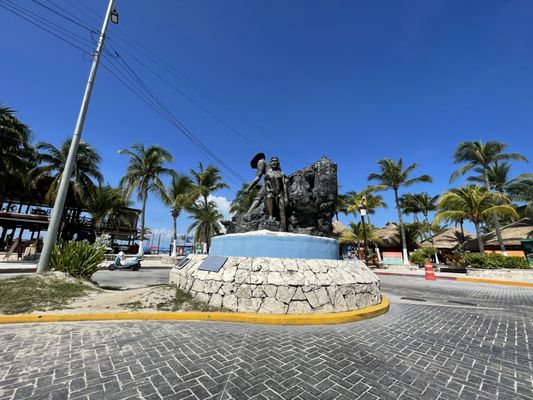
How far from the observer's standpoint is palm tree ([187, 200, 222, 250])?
30266mm

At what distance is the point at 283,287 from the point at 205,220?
Answer: 26260mm

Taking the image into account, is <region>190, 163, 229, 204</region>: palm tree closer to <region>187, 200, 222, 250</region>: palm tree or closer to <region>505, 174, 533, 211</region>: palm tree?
<region>187, 200, 222, 250</region>: palm tree

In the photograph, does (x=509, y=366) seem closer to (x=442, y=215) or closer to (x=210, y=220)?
(x=442, y=215)

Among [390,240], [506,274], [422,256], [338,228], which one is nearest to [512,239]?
[422,256]

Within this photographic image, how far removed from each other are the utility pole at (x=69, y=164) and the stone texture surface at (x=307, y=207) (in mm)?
6011

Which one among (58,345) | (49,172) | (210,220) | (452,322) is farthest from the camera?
(210,220)

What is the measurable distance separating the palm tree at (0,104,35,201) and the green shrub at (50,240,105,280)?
16529mm

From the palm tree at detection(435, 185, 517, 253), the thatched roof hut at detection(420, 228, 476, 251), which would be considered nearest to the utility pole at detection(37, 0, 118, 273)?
the palm tree at detection(435, 185, 517, 253)

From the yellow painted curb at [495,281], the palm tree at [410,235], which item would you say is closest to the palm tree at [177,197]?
the yellow painted curb at [495,281]

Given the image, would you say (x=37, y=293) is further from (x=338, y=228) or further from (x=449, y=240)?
(x=449, y=240)

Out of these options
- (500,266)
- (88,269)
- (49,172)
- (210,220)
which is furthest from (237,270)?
(49,172)

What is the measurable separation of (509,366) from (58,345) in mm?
6742

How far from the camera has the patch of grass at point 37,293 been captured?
561 cm

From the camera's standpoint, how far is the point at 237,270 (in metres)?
6.38
